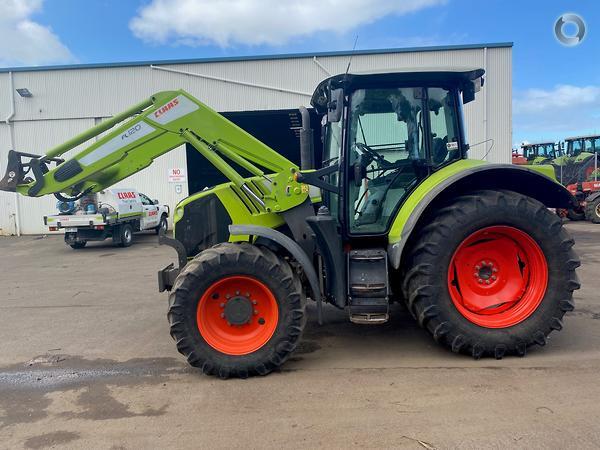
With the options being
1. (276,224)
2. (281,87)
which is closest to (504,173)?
(276,224)

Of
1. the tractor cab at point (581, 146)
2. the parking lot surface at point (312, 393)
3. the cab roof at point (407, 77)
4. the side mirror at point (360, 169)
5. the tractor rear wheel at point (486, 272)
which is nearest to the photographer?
the parking lot surface at point (312, 393)

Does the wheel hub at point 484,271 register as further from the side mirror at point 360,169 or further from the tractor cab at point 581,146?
the tractor cab at point 581,146

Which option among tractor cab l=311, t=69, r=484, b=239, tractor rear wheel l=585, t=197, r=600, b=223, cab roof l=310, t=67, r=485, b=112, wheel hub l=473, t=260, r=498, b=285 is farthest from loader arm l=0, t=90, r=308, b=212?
tractor rear wheel l=585, t=197, r=600, b=223

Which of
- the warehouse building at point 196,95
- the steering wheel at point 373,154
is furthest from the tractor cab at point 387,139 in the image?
the warehouse building at point 196,95

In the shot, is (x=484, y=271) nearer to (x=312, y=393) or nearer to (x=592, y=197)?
(x=312, y=393)

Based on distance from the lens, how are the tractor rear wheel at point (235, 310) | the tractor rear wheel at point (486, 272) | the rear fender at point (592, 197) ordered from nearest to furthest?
the tractor rear wheel at point (235, 310) < the tractor rear wheel at point (486, 272) < the rear fender at point (592, 197)

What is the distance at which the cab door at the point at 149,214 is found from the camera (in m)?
15.4

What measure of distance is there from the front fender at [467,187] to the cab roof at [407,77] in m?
0.78

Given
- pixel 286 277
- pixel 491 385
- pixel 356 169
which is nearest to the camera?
pixel 491 385

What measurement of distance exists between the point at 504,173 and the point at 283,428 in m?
2.96

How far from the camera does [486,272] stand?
14.0 feet

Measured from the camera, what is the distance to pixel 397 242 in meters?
4.00

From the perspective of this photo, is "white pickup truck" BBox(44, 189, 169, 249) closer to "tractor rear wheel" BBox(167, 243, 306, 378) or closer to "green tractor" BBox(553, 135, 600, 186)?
"tractor rear wheel" BBox(167, 243, 306, 378)

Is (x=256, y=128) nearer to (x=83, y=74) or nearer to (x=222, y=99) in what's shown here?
(x=222, y=99)
